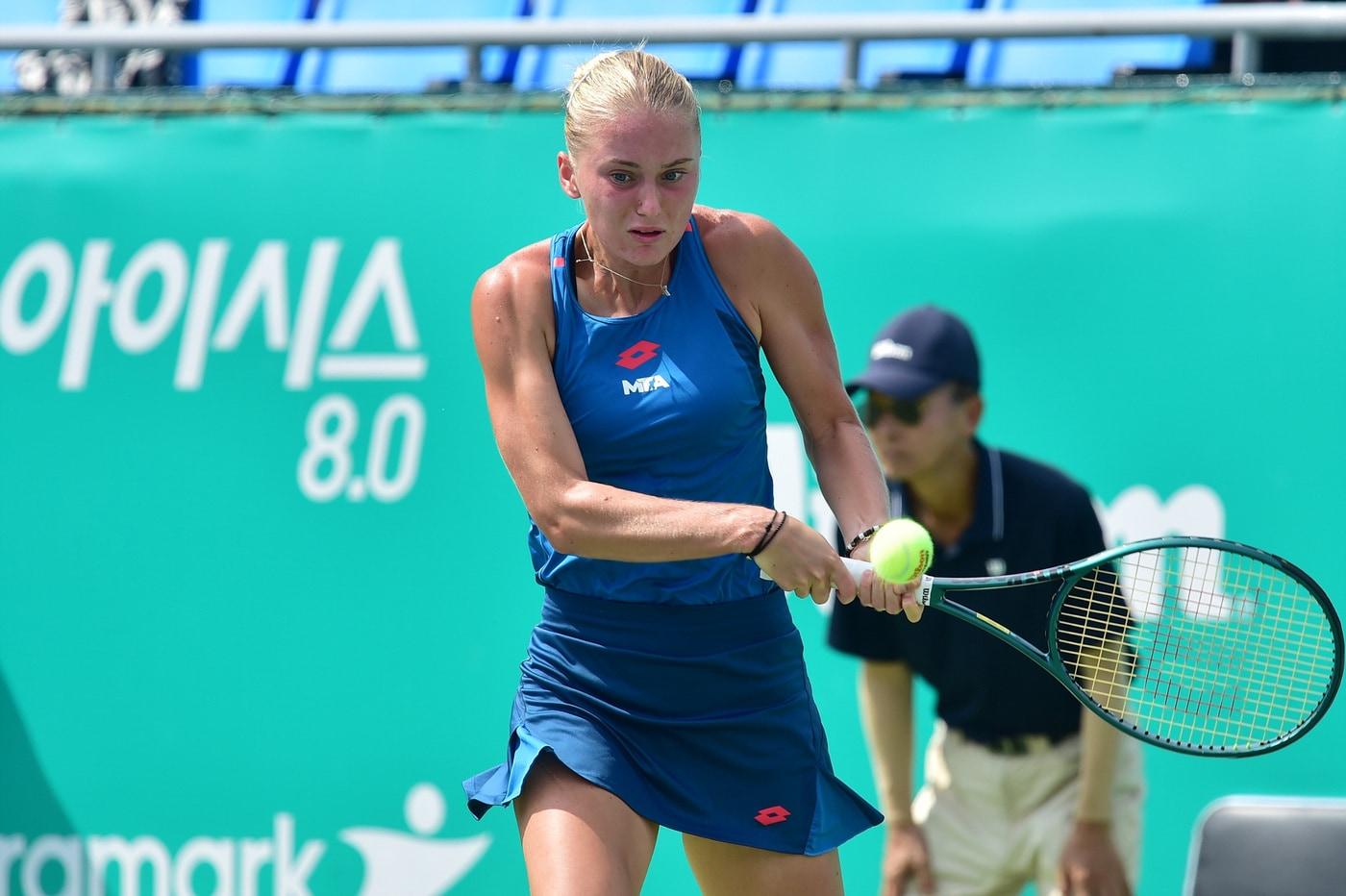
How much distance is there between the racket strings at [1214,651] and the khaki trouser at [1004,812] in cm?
23

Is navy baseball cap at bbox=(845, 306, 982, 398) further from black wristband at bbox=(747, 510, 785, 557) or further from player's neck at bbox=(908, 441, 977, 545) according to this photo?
black wristband at bbox=(747, 510, 785, 557)

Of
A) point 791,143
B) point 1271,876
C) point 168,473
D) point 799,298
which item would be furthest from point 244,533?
point 1271,876

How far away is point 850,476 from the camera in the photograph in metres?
2.89

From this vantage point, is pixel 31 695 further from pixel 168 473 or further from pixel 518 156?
pixel 518 156

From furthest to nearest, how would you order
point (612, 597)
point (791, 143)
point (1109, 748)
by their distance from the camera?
point (791, 143) → point (1109, 748) → point (612, 597)

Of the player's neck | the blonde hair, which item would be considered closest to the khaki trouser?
the player's neck

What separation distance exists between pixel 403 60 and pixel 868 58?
5.52 ft

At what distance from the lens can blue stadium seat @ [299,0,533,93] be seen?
6.16 metres

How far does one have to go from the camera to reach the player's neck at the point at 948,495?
4219 mm

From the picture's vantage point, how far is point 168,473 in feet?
15.0

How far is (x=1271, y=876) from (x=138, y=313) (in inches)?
124

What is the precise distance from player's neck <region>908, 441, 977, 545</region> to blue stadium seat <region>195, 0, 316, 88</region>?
324cm

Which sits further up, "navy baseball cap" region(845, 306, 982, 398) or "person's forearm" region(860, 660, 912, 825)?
"navy baseball cap" region(845, 306, 982, 398)

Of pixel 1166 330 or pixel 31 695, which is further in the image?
pixel 31 695
